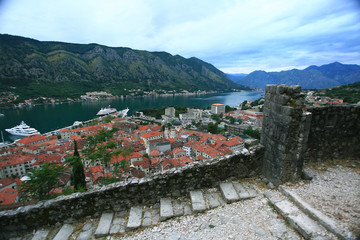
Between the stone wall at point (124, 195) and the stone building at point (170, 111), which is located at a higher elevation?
the stone wall at point (124, 195)

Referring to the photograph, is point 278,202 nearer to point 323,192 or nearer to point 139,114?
point 323,192

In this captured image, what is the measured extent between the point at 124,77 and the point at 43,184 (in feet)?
634

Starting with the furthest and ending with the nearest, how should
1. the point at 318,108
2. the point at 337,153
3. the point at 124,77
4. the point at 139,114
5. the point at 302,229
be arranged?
1. the point at 124,77
2. the point at 139,114
3. the point at 337,153
4. the point at 318,108
5. the point at 302,229

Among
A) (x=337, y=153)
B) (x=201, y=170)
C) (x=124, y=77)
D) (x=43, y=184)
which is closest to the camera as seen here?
(x=201, y=170)

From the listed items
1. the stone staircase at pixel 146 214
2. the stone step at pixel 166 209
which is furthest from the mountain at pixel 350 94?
the stone step at pixel 166 209

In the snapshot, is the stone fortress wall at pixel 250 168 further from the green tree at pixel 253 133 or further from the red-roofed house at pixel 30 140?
the red-roofed house at pixel 30 140

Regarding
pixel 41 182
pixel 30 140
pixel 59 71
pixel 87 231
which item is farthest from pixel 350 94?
pixel 59 71

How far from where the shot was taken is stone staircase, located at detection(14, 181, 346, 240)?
3.56m

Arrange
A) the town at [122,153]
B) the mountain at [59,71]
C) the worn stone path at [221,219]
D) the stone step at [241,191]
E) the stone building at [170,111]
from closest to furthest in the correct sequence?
1. the worn stone path at [221,219]
2. the stone step at [241,191]
3. the town at [122,153]
4. the stone building at [170,111]
5. the mountain at [59,71]

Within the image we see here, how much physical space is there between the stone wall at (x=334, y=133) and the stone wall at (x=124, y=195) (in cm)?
197

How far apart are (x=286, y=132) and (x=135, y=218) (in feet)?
13.8

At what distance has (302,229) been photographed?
9.41 feet

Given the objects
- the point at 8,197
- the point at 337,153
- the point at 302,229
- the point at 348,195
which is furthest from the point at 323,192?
the point at 8,197

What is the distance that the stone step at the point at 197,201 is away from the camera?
3.90 metres
